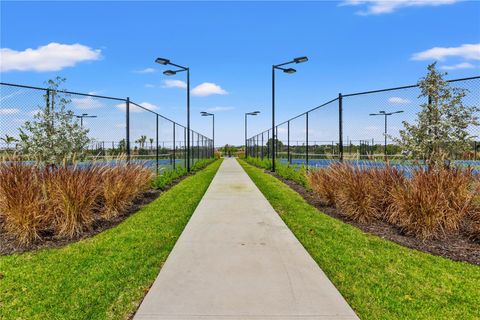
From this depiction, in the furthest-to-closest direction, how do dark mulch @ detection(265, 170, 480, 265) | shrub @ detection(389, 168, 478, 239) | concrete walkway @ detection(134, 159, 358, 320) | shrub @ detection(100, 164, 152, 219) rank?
1. shrub @ detection(100, 164, 152, 219)
2. shrub @ detection(389, 168, 478, 239)
3. dark mulch @ detection(265, 170, 480, 265)
4. concrete walkway @ detection(134, 159, 358, 320)

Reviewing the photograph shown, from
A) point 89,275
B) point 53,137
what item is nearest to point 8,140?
point 53,137

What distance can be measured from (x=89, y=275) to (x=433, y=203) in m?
5.31

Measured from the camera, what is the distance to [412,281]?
12.8 ft

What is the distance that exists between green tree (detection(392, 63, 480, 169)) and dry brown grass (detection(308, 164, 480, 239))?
23.6 inches

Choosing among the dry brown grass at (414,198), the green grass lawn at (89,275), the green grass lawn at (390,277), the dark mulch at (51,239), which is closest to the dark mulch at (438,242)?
the dry brown grass at (414,198)

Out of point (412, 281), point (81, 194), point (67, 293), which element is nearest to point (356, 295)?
point (412, 281)

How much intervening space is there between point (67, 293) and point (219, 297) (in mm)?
1664

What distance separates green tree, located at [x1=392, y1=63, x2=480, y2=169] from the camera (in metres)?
6.99

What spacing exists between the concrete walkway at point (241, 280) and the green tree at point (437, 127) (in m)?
3.62

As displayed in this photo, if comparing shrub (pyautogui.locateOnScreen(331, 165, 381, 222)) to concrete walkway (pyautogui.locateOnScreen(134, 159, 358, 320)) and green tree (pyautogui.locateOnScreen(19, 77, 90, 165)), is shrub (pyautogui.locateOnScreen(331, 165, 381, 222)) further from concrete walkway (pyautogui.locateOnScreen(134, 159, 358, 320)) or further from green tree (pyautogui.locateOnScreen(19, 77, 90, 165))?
green tree (pyautogui.locateOnScreen(19, 77, 90, 165))

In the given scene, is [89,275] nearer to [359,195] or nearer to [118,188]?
[118,188]

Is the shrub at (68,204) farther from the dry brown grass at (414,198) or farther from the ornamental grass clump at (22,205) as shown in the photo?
the dry brown grass at (414,198)

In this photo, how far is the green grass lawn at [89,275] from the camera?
3269 mm

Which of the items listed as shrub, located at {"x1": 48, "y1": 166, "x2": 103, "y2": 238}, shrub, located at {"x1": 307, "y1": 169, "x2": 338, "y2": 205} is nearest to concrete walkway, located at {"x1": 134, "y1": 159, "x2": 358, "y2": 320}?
shrub, located at {"x1": 48, "y1": 166, "x2": 103, "y2": 238}
